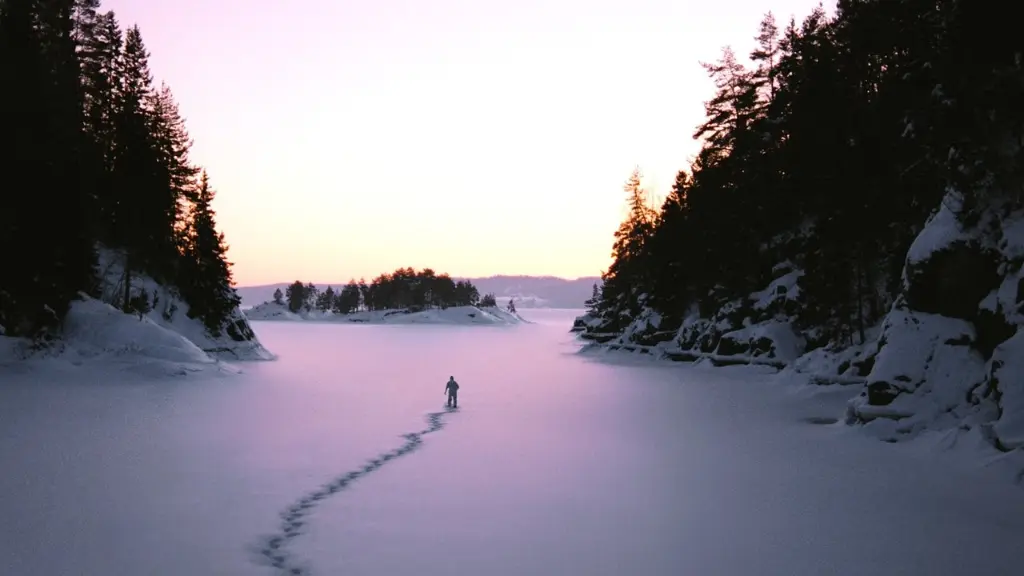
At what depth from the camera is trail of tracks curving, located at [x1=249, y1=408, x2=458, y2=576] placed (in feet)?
20.8

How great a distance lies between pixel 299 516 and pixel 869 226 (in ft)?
77.2

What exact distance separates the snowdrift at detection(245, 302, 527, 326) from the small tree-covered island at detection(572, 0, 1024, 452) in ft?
381

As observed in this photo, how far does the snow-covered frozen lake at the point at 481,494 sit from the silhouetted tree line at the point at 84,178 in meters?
7.63

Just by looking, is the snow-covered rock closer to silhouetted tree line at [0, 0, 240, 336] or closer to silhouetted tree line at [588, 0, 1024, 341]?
silhouetted tree line at [588, 0, 1024, 341]

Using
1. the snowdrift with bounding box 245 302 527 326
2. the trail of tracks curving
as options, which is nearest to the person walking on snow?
the trail of tracks curving

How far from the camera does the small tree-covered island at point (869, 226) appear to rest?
1303cm

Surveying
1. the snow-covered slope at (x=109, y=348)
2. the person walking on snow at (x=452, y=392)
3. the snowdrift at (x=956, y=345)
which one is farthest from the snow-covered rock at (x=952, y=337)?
the snow-covered slope at (x=109, y=348)

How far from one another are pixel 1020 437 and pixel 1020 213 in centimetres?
541

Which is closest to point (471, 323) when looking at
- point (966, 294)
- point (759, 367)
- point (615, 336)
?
point (615, 336)

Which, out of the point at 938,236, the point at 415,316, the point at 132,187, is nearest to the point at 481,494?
the point at 938,236

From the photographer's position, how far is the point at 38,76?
24938 millimetres

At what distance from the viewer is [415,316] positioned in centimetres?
16912

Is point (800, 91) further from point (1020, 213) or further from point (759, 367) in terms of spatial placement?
point (1020, 213)

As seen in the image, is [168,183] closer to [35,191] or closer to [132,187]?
[132,187]
